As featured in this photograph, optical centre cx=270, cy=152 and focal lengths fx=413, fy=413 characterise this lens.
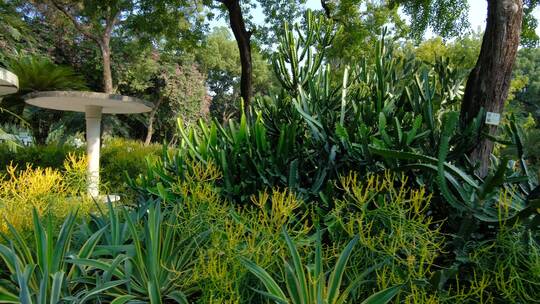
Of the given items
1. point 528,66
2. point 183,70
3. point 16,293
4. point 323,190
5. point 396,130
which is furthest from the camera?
point 528,66

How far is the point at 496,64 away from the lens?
3.25m

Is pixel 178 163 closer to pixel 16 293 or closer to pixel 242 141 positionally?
pixel 242 141

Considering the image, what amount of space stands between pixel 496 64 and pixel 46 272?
333 centimetres

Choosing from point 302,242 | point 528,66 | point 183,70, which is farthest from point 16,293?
point 528,66

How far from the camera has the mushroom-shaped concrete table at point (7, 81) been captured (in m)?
4.87

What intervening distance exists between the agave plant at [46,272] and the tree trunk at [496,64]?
2.78 metres

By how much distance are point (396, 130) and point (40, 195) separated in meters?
1.91

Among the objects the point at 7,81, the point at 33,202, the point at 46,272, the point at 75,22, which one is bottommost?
the point at 46,272

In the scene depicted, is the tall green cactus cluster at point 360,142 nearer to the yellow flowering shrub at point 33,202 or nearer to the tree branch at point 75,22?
the yellow flowering shrub at point 33,202

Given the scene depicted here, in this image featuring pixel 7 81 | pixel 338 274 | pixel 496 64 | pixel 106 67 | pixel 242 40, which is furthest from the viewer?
pixel 106 67

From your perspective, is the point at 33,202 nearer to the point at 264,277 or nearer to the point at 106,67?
the point at 264,277

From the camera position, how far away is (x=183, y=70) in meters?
25.5

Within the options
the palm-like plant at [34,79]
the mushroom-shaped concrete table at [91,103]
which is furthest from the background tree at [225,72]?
the mushroom-shaped concrete table at [91,103]

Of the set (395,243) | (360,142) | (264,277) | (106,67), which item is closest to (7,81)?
(360,142)
